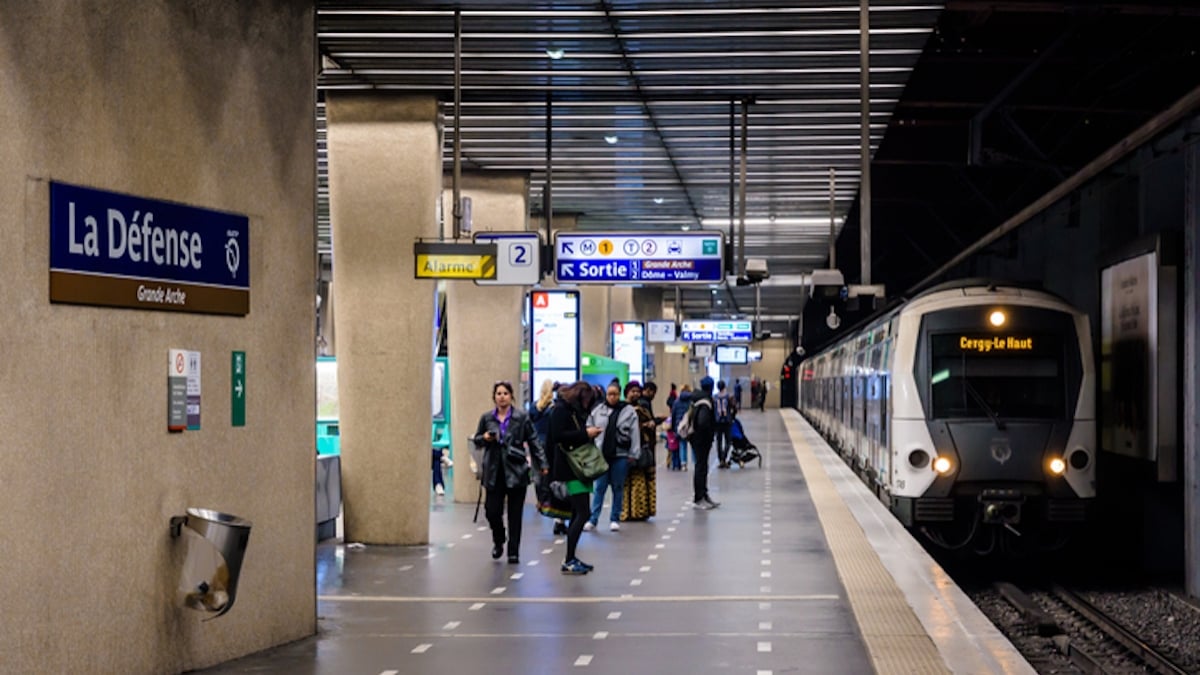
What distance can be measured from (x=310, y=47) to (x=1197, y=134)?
822 centimetres

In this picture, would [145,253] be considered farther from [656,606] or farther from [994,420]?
[994,420]

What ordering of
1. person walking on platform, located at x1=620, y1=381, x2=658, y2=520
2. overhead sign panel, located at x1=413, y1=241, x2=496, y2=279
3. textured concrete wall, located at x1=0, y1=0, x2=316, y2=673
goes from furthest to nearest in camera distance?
1. person walking on platform, located at x1=620, y1=381, x2=658, y2=520
2. overhead sign panel, located at x1=413, y1=241, x2=496, y2=279
3. textured concrete wall, located at x1=0, y1=0, x2=316, y2=673

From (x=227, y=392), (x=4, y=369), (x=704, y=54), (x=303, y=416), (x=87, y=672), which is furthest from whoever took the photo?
(x=704, y=54)

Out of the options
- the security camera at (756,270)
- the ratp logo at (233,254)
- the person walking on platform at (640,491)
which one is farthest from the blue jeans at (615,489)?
the ratp logo at (233,254)

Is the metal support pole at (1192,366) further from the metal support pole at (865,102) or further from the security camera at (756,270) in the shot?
the security camera at (756,270)

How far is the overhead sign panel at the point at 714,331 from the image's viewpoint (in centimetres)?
4681

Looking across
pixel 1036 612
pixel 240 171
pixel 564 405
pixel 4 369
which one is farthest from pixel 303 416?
pixel 1036 612

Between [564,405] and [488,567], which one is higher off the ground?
[564,405]

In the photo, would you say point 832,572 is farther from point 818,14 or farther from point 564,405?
point 818,14

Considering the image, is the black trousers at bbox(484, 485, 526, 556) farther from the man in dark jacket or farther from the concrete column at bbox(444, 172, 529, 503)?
the concrete column at bbox(444, 172, 529, 503)

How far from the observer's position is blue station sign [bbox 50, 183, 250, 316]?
754 cm

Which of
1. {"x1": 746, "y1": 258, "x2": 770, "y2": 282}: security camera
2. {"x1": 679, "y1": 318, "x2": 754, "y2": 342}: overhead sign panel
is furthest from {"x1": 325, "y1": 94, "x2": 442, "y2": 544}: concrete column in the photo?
{"x1": 679, "y1": 318, "x2": 754, "y2": 342}: overhead sign panel

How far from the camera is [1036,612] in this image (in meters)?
14.1

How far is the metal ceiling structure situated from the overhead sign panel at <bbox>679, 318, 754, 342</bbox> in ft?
73.3
